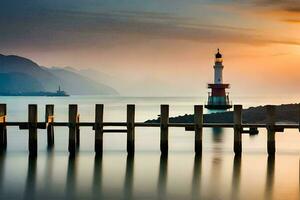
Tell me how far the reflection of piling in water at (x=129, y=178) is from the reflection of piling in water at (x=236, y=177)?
94.1 inches

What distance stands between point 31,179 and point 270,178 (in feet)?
21.0

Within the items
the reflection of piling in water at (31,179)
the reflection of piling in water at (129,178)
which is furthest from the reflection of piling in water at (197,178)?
the reflection of piling in water at (31,179)

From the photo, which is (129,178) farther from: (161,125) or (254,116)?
(254,116)

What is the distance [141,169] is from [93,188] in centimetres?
331

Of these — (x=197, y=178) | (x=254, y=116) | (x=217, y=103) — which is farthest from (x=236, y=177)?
(x=217, y=103)

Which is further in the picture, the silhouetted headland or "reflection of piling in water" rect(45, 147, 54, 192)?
the silhouetted headland

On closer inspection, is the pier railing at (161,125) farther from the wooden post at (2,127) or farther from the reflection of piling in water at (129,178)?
the reflection of piling in water at (129,178)

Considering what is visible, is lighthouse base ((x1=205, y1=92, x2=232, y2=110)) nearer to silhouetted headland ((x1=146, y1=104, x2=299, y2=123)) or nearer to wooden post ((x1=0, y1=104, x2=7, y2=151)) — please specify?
silhouetted headland ((x1=146, y1=104, x2=299, y2=123))

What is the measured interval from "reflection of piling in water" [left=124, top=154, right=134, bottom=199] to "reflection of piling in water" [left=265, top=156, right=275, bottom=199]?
10.4 feet

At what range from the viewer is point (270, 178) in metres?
16.9

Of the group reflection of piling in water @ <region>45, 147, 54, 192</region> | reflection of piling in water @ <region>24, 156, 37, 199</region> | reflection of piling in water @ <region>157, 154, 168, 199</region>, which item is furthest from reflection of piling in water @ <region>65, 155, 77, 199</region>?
reflection of piling in water @ <region>157, 154, 168, 199</region>

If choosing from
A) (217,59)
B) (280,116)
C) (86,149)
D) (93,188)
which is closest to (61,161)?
(86,149)

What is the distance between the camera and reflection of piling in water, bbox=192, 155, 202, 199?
575 inches

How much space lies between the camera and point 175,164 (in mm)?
19328
